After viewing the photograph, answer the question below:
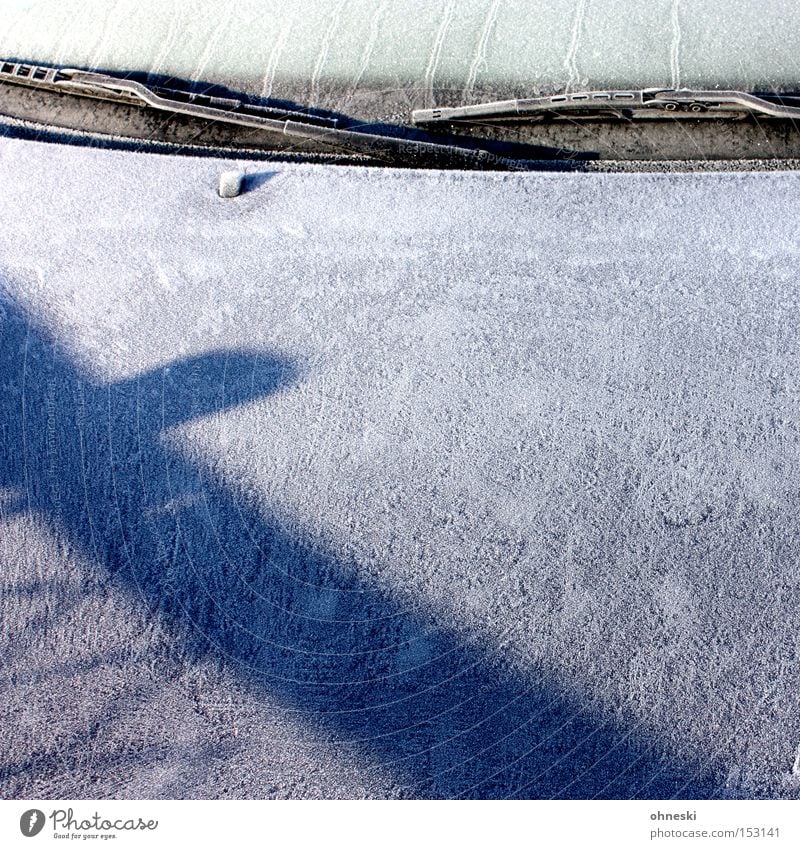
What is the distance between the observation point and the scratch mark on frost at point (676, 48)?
181 centimetres

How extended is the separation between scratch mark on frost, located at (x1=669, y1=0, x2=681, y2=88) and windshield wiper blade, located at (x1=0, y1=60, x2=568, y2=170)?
1.16 ft

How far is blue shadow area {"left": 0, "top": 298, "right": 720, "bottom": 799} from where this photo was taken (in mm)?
1497

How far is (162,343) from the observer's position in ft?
5.68

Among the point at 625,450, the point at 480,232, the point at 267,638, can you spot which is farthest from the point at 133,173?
the point at 625,450

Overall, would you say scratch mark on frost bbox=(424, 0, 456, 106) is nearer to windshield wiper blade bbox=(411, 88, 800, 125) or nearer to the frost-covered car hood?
windshield wiper blade bbox=(411, 88, 800, 125)

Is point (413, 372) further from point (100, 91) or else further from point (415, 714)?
point (100, 91)

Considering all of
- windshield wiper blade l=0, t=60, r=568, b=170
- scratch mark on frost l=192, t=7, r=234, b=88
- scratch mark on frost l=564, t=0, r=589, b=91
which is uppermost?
scratch mark on frost l=564, t=0, r=589, b=91

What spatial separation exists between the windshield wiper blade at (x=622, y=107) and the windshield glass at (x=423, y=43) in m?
0.04

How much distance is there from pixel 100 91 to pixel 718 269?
1441 mm

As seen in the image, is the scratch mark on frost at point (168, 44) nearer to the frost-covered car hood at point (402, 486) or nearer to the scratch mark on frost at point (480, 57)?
the frost-covered car hood at point (402, 486)

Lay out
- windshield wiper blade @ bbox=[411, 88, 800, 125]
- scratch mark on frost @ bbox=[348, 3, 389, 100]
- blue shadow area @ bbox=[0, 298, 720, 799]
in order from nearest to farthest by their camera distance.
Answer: blue shadow area @ bbox=[0, 298, 720, 799] → windshield wiper blade @ bbox=[411, 88, 800, 125] → scratch mark on frost @ bbox=[348, 3, 389, 100]

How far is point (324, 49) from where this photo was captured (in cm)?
189

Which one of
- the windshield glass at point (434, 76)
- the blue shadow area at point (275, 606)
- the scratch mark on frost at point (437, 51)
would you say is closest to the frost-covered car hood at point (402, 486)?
the blue shadow area at point (275, 606)

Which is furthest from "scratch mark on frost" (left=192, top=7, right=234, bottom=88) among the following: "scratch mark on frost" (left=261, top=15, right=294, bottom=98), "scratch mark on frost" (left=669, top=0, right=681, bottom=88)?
"scratch mark on frost" (left=669, top=0, right=681, bottom=88)
